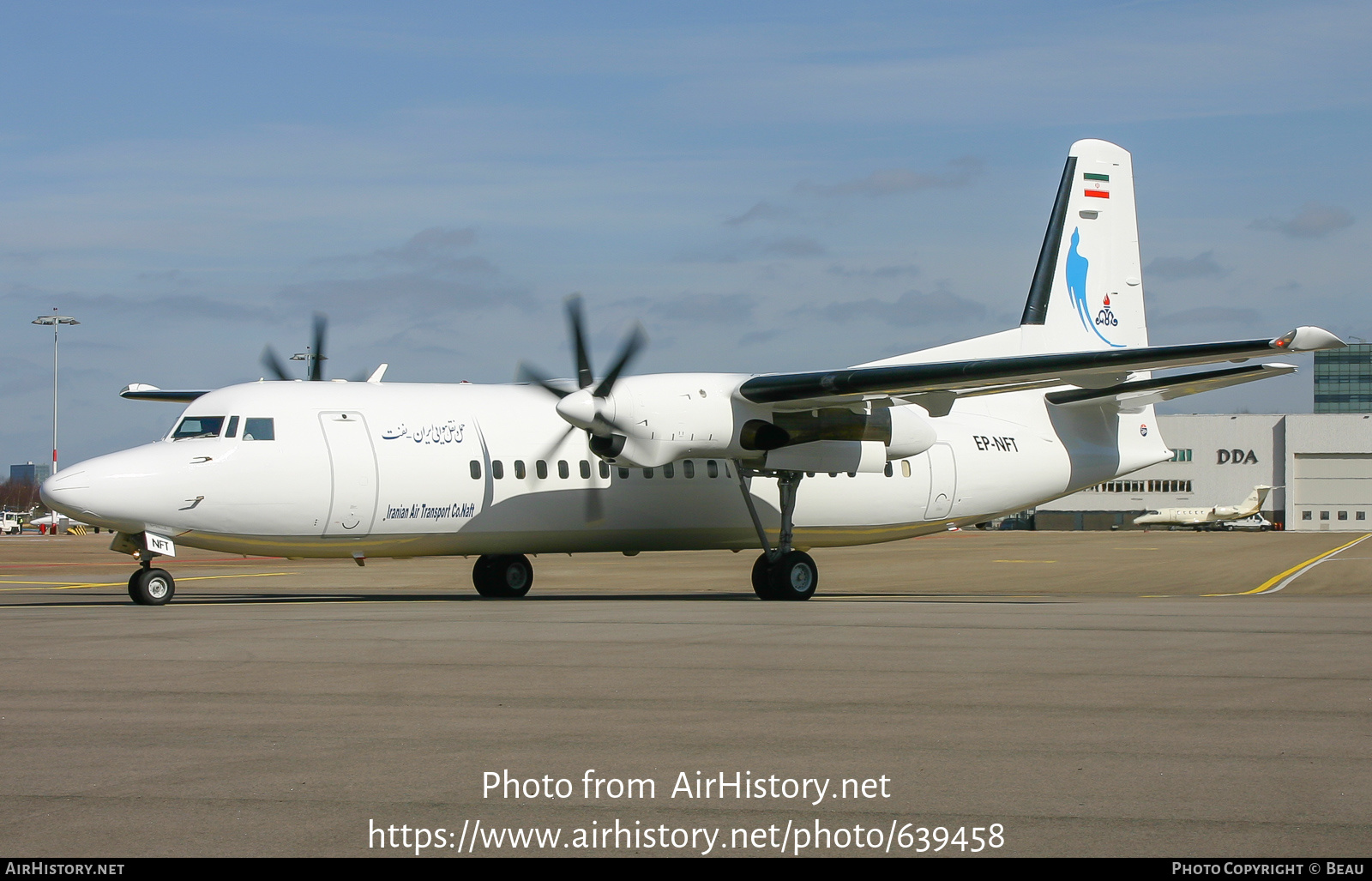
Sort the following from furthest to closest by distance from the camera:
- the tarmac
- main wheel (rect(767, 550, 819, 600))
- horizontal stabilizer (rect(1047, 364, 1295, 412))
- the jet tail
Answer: the jet tail < main wheel (rect(767, 550, 819, 600)) < horizontal stabilizer (rect(1047, 364, 1295, 412)) < the tarmac

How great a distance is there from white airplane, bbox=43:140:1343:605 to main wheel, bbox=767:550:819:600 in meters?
0.03

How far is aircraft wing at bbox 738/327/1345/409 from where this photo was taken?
17.9 meters

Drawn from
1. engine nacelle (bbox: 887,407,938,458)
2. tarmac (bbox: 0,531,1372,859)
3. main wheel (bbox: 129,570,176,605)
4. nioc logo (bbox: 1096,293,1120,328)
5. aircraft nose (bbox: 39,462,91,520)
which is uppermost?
nioc logo (bbox: 1096,293,1120,328)

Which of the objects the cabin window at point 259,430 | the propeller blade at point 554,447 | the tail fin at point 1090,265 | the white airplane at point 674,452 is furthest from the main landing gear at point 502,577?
the tail fin at point 1090,265

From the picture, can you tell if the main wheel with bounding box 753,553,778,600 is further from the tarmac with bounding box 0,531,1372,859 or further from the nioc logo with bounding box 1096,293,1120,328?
the nioc logo with bounding box 1096,293,1120,328

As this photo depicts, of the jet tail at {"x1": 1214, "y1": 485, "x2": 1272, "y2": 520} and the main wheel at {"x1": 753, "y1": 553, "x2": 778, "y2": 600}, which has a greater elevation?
the jet tail at {"x1": 1214, "y1": 485, "x2": 1272, "y2": 520}

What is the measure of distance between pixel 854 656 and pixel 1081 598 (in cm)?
1112

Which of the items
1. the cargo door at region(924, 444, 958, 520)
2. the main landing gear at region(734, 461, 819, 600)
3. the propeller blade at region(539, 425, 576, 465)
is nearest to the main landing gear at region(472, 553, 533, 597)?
the propeller blade at region(539, 425, 576, 465)

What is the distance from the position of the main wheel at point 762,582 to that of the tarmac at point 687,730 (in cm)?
411

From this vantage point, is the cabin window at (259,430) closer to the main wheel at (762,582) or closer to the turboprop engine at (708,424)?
the turboprop engine at (708,424)

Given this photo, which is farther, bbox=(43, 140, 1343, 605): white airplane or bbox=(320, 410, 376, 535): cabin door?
bbox=(320, 410, 376, 535): cabin door

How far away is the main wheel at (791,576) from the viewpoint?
830 inches

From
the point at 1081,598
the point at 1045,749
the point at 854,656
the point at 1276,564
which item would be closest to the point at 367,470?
the point at 854,656
